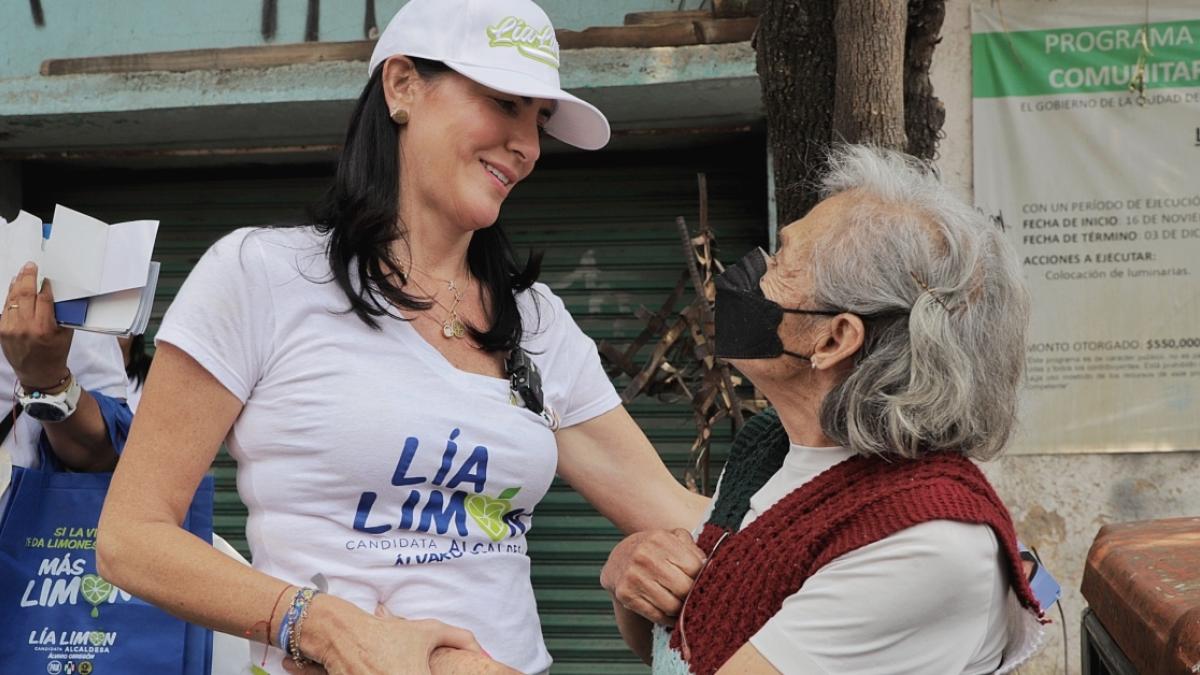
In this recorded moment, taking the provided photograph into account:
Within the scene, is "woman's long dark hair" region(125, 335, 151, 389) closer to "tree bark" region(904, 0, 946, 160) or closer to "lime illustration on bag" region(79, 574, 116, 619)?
"lime illustration on bag" region(79, 574, 116, 619)

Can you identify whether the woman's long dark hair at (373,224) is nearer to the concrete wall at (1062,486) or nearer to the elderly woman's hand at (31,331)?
the elderly woman's hand at (31,331)

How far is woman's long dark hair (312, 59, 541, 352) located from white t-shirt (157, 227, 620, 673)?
37mm

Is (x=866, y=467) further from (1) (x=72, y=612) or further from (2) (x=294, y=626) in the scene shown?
(1) (x=72, y=612)

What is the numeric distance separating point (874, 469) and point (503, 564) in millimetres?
637

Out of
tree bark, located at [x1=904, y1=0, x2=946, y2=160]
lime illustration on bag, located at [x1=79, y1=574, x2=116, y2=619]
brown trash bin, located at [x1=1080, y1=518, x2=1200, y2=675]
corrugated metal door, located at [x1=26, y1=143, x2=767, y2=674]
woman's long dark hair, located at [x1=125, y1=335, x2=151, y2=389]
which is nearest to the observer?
brown trash bin, located at [x1=1080, y1=518, x2=1200, y2=675]

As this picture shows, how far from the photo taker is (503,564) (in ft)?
7.03

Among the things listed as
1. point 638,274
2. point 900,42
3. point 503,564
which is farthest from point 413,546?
point 638,274

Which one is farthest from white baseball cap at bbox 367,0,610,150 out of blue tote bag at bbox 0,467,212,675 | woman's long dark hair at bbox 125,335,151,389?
woman's long dark hair at bbox 125,335,151,389

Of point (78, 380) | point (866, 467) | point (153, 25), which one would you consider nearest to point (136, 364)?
point (78, 380)

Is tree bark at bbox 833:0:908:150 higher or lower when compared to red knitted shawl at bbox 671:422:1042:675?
higher

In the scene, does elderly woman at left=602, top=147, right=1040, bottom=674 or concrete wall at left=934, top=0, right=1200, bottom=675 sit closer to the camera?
elderly woman at left=602, top=147, right=1040, bottom=674

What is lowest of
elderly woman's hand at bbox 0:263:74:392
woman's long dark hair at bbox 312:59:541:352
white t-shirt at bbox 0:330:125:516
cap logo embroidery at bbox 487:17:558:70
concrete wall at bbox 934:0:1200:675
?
concrete wall at bbox 934:0:1200:675

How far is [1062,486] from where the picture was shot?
5367 millimetres

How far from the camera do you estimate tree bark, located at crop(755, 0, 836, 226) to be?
3.35 metres
